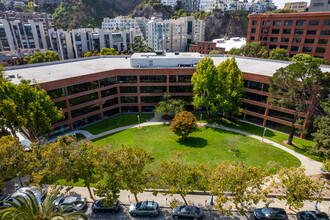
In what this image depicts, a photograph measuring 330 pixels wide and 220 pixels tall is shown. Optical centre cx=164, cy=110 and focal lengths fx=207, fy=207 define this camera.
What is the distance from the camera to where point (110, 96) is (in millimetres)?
54406

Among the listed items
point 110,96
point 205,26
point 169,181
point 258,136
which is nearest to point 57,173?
point 169,181

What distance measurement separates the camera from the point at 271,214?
25422 millimetres

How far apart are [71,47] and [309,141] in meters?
116

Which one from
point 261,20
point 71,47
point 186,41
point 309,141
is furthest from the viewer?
point 186,41

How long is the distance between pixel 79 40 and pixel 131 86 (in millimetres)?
74640

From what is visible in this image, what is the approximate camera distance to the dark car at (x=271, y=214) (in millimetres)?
25422

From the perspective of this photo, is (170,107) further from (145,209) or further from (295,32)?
(295,32)

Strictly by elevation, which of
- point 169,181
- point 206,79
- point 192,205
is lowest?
point 192,205

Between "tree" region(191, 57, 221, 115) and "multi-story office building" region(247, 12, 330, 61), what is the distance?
56835mm

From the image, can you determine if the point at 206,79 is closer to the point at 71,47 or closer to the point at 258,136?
the point at 258,136

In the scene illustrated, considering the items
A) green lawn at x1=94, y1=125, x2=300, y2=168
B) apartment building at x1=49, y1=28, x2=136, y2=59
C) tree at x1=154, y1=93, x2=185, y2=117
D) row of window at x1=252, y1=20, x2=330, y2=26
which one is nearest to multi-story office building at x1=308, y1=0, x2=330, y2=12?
row of window at x1=252, y1=20, x2=330, y2=26

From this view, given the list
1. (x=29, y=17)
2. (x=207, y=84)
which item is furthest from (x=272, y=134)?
(x=29, y=17)

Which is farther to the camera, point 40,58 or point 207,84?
point 40,58

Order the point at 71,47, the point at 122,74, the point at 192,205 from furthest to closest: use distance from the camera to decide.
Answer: the point at 71,47, the point at 122,74, the point at 192,205
